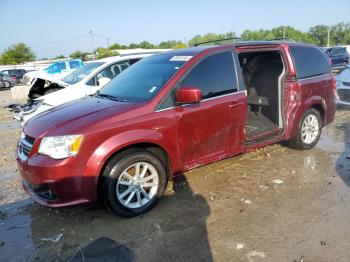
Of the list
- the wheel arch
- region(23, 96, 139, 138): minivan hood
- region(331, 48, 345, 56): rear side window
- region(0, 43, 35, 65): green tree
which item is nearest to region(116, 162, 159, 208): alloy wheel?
the wheel arch

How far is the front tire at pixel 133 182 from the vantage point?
3.86m

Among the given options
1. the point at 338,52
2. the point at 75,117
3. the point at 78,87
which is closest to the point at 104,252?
the point at 75,117

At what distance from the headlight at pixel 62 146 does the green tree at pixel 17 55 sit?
69107 mm

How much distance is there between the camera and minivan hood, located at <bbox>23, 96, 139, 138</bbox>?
3795 mm

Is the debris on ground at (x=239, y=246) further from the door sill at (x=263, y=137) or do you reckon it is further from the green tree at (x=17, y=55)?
the green tree at (x=17, y=55)

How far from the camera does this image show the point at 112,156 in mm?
3904

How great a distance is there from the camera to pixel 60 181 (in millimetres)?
3621

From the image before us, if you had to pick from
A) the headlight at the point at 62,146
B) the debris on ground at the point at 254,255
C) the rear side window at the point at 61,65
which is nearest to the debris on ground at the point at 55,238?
the headlight at the point at 62,146

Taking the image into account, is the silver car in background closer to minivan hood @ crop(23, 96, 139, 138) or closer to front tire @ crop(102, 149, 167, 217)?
minivan hood @ crop(23, 96, 139, 138)

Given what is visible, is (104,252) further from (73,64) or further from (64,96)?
(73,64)

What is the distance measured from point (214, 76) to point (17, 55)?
7100 centimetres

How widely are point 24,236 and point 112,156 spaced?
1.31 meters

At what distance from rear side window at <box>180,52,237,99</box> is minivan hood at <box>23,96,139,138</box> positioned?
930 mm

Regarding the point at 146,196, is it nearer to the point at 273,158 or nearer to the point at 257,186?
the point at 257,186
